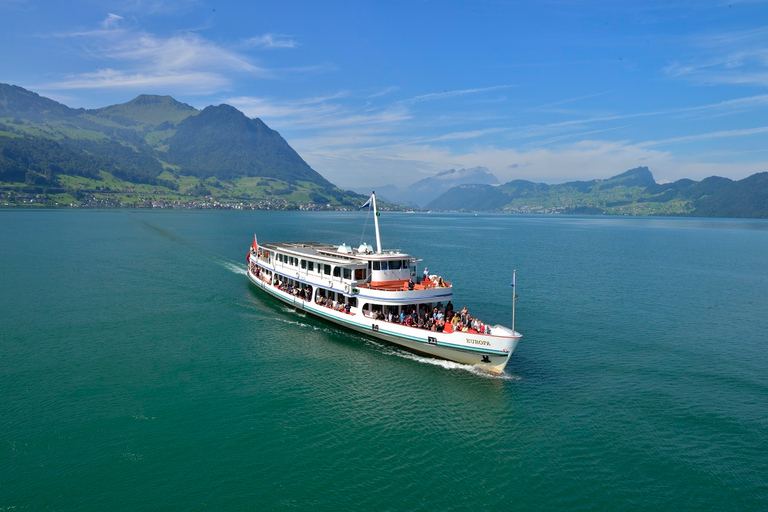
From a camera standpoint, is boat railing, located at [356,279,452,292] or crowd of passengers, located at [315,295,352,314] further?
crowd of passengers, located at [315,295,352,314]

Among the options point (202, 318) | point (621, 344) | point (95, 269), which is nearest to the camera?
point (621, 344)

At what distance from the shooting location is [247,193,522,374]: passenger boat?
121ft

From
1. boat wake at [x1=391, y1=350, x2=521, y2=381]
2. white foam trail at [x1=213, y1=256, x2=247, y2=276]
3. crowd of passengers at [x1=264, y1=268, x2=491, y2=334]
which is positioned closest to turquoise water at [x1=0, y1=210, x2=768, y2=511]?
boat wake at [x1=391, y1=350, x2=521, y2=381]

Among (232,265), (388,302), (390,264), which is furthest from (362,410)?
(232,265)

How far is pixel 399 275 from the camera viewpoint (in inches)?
1866

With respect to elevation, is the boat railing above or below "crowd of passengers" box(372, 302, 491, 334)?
above

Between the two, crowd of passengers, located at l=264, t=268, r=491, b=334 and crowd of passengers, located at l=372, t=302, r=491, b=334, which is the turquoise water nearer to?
crowd of passengers, located at l=264, t=268, r=491, b=334

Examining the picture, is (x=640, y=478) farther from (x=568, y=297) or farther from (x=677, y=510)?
(x=568, y=297)

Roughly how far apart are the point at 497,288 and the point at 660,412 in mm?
38140

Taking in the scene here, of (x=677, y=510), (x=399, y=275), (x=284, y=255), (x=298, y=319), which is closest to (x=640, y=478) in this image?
(x=677, y=510)

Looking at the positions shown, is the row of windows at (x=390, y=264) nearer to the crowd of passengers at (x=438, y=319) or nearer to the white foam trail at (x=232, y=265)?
the crowd of passengers at (x=438, y=319)

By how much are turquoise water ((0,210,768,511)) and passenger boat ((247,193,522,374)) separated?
5.42 ft

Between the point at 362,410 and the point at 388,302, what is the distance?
1383 cm

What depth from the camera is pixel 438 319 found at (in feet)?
130
